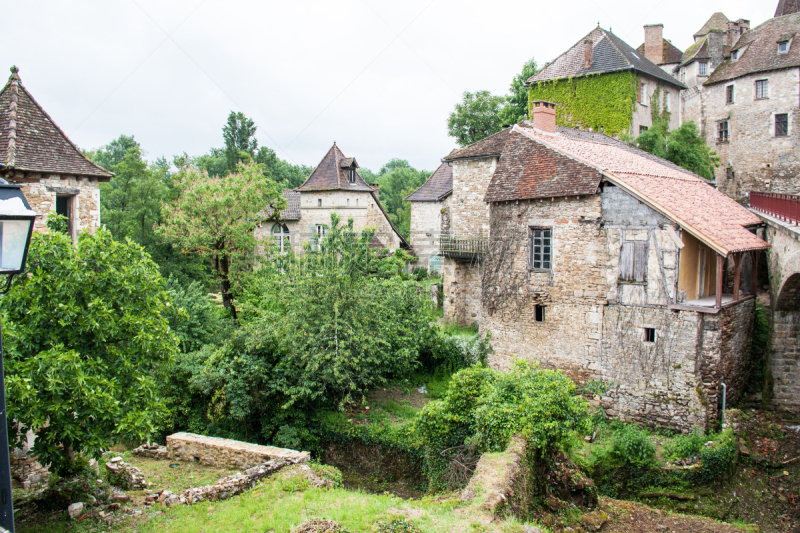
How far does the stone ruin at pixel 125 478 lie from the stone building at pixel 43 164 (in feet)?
20.4

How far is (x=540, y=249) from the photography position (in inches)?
677

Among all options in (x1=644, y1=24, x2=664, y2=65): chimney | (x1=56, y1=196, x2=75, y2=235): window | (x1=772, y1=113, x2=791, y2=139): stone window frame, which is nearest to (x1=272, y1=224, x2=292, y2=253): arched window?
(x1=56, y1=196, x2=75, y2=235): window

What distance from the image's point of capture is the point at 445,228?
82.9 feet

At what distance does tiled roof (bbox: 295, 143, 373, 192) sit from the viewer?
33.4m

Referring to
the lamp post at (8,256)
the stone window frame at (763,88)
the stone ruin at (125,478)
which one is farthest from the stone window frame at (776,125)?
the lamp post at (8,256)

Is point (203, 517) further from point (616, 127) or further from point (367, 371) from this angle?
point (616, 127)

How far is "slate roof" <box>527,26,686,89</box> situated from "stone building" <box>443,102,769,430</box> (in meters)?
10.5

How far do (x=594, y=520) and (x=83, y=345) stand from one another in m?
10.3

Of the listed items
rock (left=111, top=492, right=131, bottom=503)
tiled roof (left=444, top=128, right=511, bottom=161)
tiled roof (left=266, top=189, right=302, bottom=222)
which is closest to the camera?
rock (left=111, top=492, right=131, bottom=503)

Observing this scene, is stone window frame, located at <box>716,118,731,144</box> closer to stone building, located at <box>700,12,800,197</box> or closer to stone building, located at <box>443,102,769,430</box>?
stone building, located at <box>700,12,800,197</box>

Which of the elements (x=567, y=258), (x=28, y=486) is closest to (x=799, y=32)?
(x=567, y=258)

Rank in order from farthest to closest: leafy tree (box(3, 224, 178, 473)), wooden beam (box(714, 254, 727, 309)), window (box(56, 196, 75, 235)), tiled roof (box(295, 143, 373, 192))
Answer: tiled roof (box(295, 143, 373, 192)) → window (box(56, 196, 75, 235)) → wooden beam (box(714, 254, 727, 309)) → leafy tree (box(3, 224, 178, 473))

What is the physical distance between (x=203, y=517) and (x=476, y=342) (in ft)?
38.5

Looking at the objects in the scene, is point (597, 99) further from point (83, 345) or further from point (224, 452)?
point (83, 345)
